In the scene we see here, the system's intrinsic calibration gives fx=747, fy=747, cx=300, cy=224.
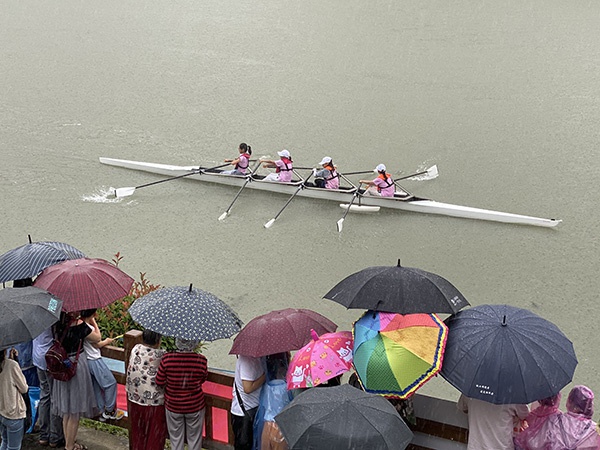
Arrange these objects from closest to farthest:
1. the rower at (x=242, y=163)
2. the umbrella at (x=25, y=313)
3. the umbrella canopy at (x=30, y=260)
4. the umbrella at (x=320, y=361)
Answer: the umbrella at (x=320, y=361), the umbrella at (x=25, y=313), the umbrella canopy at (x=30, y=260), the rower at (x=242, y=163)

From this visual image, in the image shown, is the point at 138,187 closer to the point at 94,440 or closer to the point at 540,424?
the point at 94,440

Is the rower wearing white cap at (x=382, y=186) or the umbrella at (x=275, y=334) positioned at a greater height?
the rower wearing white cap at (x=382, y=186)

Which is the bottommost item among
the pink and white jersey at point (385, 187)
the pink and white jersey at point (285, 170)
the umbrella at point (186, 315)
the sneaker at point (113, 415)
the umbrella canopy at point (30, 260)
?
the sneaker at point (113, 415)

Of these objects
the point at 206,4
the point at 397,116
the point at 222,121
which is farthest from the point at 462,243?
the point at 206,4

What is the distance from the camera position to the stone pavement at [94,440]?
11.4ft

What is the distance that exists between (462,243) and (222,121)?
4.22m

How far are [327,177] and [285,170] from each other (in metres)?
0.53

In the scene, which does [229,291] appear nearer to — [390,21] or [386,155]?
[386,155]

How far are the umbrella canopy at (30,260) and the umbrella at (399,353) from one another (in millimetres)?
1738

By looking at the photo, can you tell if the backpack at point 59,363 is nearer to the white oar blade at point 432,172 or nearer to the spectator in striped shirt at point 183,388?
the spectator in striped shirt at point 183,388

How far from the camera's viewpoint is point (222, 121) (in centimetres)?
1010

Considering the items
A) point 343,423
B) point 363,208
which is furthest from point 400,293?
point 363,208

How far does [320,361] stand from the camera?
2.70 m

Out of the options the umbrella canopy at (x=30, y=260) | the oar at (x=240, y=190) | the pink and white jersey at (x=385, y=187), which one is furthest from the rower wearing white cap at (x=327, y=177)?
the umbrella canopy at (x=30, y=260)
